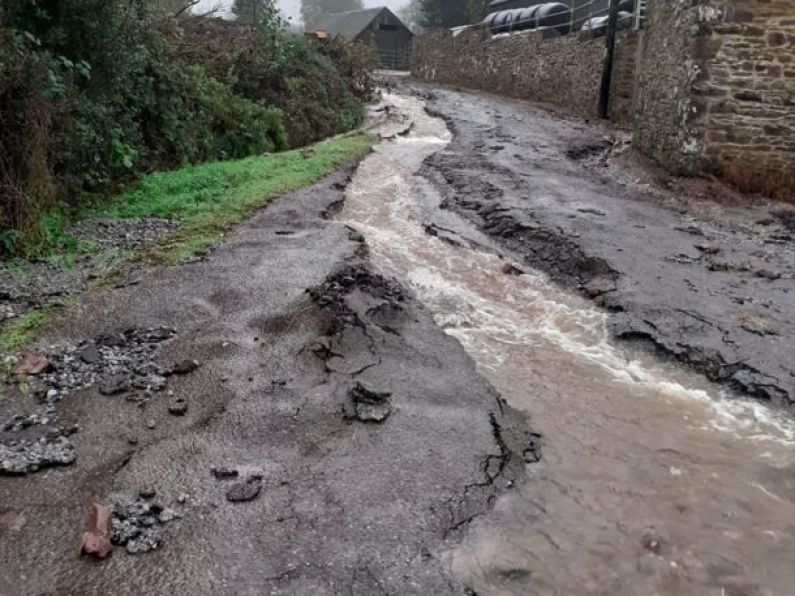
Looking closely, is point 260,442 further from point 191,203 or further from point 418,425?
point 191,203

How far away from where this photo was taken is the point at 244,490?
12.0ft

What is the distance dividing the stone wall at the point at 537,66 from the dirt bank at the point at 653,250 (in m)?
5.46

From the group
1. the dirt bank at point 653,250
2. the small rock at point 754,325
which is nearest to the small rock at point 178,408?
the dirt bank at point 653,250

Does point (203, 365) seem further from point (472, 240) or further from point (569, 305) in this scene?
point (472, 240)

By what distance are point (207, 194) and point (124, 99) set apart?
2.52 meters

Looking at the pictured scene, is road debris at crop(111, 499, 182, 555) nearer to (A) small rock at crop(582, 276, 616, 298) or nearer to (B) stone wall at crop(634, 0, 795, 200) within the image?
(A) small rock at crop(582, 276, 616, 298)

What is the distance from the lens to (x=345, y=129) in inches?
722

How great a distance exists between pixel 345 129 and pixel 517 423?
15061mm

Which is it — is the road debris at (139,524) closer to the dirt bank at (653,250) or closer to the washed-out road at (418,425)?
the washed-out road at (418,425)

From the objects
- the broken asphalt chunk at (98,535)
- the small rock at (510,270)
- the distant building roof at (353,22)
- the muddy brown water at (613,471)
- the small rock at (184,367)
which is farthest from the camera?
the distant building roof at (353,22)

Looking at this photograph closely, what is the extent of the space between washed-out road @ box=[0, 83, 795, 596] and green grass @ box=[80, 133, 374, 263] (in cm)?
81

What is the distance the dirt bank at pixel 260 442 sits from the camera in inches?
124

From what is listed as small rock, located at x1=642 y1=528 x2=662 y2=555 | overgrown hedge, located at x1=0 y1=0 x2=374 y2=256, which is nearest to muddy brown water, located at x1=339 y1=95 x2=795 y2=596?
small rock, located at x1=642 y1=528 x2=662 y2=555

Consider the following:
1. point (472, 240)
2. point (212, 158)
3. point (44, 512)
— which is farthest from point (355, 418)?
point (212, 158)
